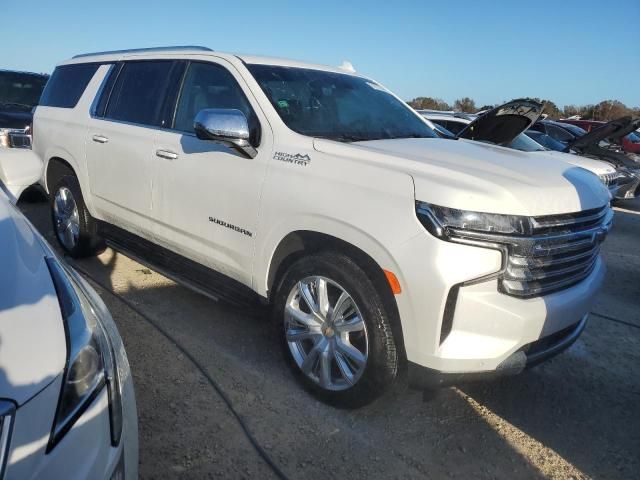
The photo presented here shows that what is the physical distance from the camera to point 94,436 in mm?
1439

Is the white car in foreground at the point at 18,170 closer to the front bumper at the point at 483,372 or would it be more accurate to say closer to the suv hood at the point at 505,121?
the front bumper at the point at 483,372

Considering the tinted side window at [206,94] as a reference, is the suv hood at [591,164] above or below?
below

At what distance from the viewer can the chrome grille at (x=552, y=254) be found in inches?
94.7

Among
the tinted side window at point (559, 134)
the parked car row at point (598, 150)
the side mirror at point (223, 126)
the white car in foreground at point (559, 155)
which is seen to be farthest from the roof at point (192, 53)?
the tinted side window at point (559, 134)

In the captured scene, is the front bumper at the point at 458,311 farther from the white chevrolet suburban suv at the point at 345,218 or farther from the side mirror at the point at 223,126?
the side mirror at the point at 223,126

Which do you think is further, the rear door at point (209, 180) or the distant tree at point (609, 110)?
the distant tree at point (609, 110)

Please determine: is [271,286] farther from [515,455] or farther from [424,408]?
[515,455]

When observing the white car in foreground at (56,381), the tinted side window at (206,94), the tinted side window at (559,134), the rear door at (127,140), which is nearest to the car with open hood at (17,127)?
the rear door at (127,140)

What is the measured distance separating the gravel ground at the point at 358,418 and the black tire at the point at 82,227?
3.54 feet

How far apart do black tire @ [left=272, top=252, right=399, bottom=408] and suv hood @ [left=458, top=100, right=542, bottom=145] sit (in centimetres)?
335

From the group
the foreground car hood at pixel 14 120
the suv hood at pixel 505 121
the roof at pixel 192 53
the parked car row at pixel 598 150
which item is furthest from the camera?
the parked car row at pixel 598 150

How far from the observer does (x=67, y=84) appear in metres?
5.09

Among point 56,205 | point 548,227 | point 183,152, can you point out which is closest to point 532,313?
point 548,227

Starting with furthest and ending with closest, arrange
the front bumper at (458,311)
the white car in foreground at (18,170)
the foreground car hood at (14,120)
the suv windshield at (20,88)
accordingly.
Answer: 1. the suv windshield at (20,88)
2. the foreground car hood at (14,120)
3. the white car in foreground at (18,170)
4. the front bumper at (458,311)
